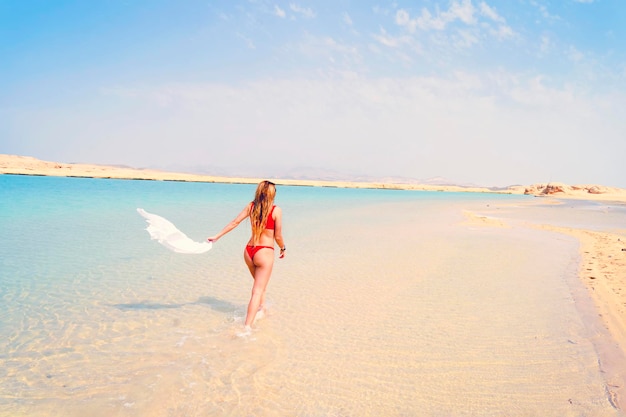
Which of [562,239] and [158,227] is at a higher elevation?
[158,227]

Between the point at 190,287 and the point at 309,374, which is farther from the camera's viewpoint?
the point at 190,287

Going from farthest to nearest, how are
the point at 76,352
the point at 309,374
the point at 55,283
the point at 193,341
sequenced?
the point at 55,283 < the point at 193,341 < the point at 76,352 < the point at 309,374

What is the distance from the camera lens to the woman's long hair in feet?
17.9

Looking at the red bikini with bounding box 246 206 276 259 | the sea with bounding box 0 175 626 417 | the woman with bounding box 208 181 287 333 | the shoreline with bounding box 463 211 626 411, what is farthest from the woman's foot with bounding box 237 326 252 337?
the shoreline with bounding box 463 211 626 411

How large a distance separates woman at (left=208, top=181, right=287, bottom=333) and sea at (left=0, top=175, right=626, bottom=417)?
45 centimetres

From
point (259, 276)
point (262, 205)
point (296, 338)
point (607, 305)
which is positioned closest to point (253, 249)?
point (259, 276)

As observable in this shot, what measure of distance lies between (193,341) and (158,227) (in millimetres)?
2156

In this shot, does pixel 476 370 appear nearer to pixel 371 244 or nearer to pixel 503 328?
pixel 503 328

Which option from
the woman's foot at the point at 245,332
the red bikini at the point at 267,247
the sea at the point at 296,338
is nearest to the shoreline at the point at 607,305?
the sea at the point at 296,338

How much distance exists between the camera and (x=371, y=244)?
13.6 m

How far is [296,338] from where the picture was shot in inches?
210

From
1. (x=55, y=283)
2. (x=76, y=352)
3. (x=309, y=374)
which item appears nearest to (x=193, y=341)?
(x=76, y=352)

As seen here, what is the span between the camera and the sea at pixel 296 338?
12.5 ft

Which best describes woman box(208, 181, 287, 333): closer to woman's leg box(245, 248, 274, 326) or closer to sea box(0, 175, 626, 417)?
woman's leg box(245, 248, 274, 326)
